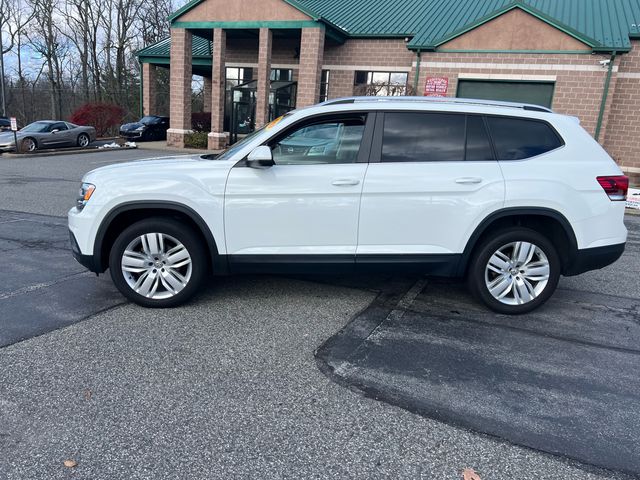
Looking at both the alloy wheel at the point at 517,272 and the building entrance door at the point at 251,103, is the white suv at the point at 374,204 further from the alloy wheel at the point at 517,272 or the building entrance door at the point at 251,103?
the building entrance door at the point at 251,103

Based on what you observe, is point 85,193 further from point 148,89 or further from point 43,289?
point 148,89

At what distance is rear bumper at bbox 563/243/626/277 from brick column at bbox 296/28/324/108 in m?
16.6

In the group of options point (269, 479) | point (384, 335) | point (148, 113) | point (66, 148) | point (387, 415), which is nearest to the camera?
point (269, 479)

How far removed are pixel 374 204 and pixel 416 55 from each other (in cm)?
1623

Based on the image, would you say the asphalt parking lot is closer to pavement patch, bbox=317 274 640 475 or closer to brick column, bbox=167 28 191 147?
pavement patch, bbox=317 274 640 475

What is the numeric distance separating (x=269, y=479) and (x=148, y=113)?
27810 mm

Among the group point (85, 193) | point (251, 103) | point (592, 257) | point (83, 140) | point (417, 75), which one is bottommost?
point (83, 140)

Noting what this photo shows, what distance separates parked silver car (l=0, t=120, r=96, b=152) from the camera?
19.8 m

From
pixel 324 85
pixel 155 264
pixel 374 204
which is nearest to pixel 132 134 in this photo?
pixel 324 85

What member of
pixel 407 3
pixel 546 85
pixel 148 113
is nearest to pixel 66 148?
pixel 148 113

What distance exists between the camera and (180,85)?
73.4ft

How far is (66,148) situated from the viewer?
22172 mm

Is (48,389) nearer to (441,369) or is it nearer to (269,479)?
(269,479)

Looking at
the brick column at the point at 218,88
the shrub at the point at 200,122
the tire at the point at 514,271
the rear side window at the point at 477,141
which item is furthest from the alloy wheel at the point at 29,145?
the tire at the point at 514,271
